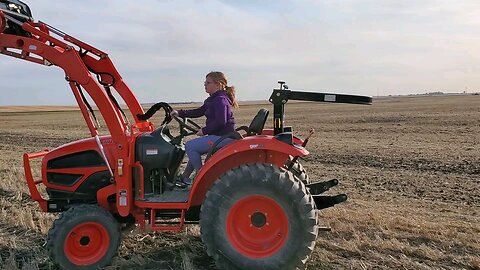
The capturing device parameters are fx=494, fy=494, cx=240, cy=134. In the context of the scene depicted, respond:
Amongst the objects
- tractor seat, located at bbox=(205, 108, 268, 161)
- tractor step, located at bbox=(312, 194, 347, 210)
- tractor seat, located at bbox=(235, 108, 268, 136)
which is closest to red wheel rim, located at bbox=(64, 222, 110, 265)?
tractor seat, located at bbox=(205, 108, 268, 161)

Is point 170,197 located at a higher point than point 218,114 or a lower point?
lower

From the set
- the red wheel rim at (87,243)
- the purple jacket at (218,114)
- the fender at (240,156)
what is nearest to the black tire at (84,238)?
the red wheel rim at (87,243)

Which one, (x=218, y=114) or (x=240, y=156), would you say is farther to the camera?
(x=218, y=114)

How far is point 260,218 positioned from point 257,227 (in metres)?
0.10

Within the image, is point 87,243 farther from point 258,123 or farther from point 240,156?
point 258,123

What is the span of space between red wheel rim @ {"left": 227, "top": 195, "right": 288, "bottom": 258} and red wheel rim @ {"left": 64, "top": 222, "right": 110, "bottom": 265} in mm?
1332

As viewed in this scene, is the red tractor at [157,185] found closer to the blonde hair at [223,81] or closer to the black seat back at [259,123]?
the black seat back at [259,123]

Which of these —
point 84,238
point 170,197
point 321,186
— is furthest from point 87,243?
point 321,186

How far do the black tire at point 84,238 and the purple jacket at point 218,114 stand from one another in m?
1.39

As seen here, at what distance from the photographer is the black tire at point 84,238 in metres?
4.86

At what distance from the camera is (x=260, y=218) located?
187 inches

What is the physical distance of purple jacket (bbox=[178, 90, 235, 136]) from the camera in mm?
5188

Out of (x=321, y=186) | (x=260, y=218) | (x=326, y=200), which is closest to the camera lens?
(x=260, y=218)

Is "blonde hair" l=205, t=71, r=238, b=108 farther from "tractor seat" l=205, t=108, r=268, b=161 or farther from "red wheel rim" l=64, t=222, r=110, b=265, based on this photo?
"red wheel rim" l=64, t=222, r=110, b=265
